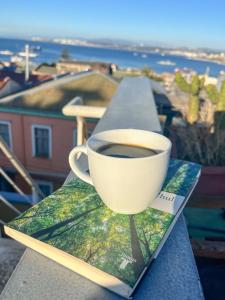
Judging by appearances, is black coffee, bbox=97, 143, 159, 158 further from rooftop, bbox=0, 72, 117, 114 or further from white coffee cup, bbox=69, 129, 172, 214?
rooftop, bbox=0, 72, 117, 114

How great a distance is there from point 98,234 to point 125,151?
0.79 ft

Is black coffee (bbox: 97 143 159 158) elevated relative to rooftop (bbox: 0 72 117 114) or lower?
elevated

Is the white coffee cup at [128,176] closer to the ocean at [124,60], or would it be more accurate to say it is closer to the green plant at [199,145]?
the green plant at [199,145]

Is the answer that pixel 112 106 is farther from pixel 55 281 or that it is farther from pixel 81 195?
pixel 55 281

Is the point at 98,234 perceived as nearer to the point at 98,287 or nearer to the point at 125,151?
the point at 98,287

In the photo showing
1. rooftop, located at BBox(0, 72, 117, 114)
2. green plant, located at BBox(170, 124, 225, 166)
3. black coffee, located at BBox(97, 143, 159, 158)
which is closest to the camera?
black coffee, located at BBox(97, 143, 159, 158)

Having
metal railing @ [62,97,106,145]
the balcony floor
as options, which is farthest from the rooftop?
the balcony floor

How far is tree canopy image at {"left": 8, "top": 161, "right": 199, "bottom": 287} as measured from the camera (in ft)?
1.97

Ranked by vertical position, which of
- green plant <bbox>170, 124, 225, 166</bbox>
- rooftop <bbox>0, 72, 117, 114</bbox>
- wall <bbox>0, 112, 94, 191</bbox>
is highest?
green plant <bbox>170, 124, 225, 166</bbox>

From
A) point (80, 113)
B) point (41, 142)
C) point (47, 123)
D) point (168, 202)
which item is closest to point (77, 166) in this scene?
point (168, 202)

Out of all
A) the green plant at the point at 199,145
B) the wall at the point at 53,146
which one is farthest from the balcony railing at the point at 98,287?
the wall at the point at 53,146

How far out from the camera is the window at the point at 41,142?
28.1 ft

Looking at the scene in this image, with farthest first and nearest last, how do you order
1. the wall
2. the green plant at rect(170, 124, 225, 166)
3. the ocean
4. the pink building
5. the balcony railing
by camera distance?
1. the ocean
2. the wall
3. the pink building
4. the green plant at rect(170, 124, 225, 166)
5. the balcony railing

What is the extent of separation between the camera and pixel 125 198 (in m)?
0.69
